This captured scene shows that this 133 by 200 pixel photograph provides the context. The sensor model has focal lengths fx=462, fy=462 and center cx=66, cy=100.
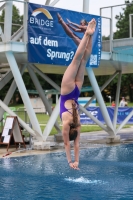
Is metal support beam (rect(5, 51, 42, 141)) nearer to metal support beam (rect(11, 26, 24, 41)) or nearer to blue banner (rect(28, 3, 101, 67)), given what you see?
blue banner (rect(28, 3, 101, 67))

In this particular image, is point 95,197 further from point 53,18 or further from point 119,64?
point 119,64

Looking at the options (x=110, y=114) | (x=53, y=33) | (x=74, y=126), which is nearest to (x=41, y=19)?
(x=53, y=33)

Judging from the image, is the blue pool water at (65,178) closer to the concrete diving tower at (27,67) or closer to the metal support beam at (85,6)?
the concrete diving tower at (27,67)

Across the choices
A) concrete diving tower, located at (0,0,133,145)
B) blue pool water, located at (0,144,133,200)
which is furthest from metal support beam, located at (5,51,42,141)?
blue pool water, located at (0,144,133,200)

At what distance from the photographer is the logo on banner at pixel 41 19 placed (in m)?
16.7

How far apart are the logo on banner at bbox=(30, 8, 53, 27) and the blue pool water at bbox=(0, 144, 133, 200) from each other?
478 cm

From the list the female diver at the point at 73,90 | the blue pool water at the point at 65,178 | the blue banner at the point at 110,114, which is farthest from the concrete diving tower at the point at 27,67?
the blue banner at the point at 110,114

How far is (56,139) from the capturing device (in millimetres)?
21812

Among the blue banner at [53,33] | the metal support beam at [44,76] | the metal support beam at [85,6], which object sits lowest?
the metal support beam at [44,76]

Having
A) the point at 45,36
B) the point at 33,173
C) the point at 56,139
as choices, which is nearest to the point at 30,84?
the point at 56,139

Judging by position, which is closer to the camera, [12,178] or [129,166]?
[12,178]

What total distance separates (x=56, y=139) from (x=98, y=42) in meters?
5.29

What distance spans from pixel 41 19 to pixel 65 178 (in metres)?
7.51

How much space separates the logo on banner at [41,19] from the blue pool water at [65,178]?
478 cm
